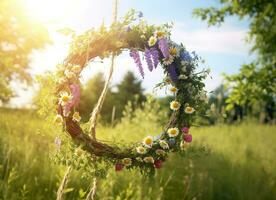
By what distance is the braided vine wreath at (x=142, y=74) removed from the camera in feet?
10.4

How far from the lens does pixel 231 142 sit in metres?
10.1

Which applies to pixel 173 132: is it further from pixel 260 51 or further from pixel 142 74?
pixel 260 51

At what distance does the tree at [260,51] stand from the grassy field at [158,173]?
1.13 meters

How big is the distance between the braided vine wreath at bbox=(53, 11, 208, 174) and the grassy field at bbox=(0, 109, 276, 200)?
263 millimetres

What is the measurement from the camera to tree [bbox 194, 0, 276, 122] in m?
8.30

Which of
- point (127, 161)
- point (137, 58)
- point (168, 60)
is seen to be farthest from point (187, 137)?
point (137, 58)

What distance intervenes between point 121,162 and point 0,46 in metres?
18.4

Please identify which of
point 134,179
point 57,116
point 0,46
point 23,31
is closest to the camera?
point 57,116

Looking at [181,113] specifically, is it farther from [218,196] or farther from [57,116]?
[218,196]

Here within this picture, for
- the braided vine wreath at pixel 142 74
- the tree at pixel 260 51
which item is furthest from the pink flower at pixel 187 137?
the tree at pixel 260 51

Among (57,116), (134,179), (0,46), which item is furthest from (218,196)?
(0,46)

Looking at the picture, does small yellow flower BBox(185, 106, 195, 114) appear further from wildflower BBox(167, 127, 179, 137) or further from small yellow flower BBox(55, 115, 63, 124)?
small yellow flower BBox(55, 115, 63, 124)

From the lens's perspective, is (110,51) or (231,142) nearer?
(110,51)

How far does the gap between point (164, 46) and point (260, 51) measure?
24.4 feet
